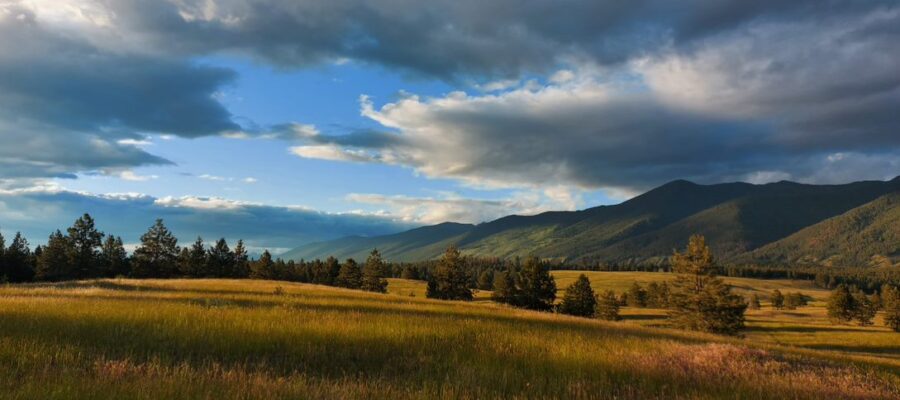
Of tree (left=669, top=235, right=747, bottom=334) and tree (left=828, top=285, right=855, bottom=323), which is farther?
tree (left=828, top=285, right=855, bottom=323)

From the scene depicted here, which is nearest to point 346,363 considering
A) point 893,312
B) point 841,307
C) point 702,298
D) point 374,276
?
point 702,298

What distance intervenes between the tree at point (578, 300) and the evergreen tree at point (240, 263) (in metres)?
71.3

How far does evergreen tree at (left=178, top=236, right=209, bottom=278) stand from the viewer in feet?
320

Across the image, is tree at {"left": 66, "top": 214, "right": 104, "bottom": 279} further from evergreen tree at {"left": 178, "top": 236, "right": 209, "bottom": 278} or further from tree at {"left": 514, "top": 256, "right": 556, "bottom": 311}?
tree at {"left": 514, "top": 256, "right": 556, "bottom": 311}

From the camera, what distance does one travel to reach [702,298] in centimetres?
6500

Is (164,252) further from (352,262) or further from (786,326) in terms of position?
(786,326)

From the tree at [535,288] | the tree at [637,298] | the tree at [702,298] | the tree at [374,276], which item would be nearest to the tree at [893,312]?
the tree at [637,298]

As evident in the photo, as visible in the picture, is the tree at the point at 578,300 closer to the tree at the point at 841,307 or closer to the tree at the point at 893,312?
the tree at the point at 841,307

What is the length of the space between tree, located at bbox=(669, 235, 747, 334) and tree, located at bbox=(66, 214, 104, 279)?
92.8m

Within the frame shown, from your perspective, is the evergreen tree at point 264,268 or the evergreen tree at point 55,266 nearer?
the evergreen tree at point 55,266

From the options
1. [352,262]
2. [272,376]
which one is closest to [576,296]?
[352,262]

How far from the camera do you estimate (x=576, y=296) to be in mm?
79938

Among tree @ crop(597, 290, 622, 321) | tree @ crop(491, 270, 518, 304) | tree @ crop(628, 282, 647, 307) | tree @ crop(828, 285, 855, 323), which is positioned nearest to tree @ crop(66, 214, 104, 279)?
tree @ crop(491, 270, 518, 304)

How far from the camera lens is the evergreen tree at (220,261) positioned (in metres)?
103
